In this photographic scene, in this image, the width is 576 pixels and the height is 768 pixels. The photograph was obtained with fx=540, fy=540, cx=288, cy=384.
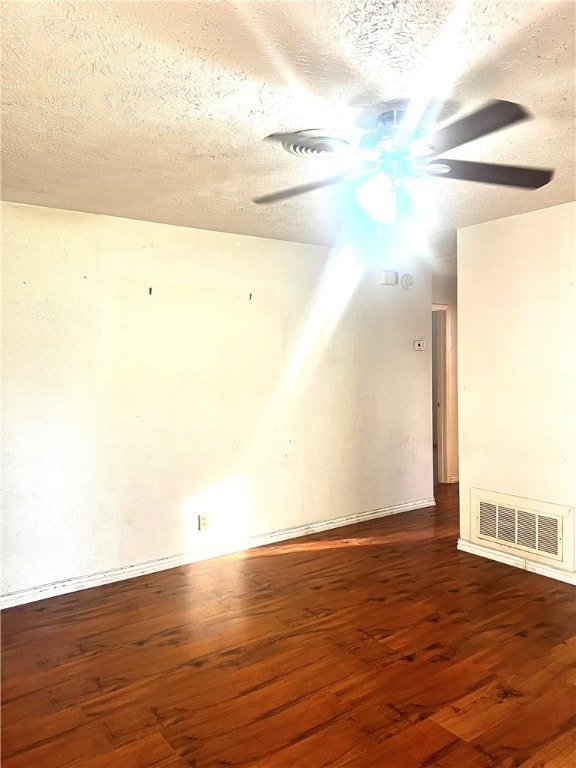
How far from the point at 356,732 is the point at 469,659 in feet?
2.59

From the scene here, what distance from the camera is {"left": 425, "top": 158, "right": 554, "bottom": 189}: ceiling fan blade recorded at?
2596 mm

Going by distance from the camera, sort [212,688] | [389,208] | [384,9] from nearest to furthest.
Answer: [384,9]
[389,208]
[212,688]

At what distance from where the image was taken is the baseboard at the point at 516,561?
3.50 meters

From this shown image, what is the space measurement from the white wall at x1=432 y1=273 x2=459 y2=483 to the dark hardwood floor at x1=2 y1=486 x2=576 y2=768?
2563mm

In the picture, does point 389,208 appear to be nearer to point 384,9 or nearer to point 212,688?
point 384,9

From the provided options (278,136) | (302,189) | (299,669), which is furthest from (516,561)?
(278,136)

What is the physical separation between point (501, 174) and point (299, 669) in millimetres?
2643

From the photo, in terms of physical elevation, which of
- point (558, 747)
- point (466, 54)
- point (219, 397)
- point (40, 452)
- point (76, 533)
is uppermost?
point (466, 54)

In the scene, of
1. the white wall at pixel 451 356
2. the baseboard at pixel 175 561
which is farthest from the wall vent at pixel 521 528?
the white wall at pixel 451 356

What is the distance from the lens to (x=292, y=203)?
3.33 meters

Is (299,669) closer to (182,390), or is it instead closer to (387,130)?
(182,390)

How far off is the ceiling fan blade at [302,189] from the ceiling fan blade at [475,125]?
437 mm

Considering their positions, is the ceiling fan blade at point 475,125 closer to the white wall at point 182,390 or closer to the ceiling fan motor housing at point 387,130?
the ceiling fan motor housing at point 387,130

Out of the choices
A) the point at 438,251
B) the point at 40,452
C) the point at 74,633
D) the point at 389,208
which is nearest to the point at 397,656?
the point at 74,633
